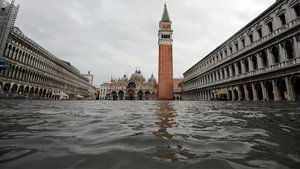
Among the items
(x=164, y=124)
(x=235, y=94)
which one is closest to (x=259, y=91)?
(x=235, y=94)

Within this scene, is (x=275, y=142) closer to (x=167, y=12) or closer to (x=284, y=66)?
(x=284, y=66)

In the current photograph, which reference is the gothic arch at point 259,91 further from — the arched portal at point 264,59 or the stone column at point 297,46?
the stone column at point 297,46

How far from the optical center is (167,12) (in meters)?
62.4

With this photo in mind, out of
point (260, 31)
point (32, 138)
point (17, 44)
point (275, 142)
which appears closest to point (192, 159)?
point (275, 142)

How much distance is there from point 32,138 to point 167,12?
6516 centimetres

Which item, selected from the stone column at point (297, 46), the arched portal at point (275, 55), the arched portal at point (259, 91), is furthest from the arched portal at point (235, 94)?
the stone column at point (297, 46)

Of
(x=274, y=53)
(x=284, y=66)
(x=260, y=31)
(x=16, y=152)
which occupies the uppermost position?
(x=260, y=31)

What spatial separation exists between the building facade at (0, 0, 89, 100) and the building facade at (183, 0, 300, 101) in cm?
3184

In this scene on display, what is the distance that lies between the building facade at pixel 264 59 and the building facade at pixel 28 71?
31843 millimetres

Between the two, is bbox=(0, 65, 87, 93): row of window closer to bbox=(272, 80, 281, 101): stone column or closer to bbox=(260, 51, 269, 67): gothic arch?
bbox=(260, 51, 269, 67): gothic arch

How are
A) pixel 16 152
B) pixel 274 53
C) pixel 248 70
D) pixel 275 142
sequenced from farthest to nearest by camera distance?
pixel 248 70, pixel 274 53, pixel 275 142, pixel 16 152

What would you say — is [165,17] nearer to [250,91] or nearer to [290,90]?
[250,91]

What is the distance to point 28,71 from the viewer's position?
39000mm

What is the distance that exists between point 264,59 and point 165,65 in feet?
107
